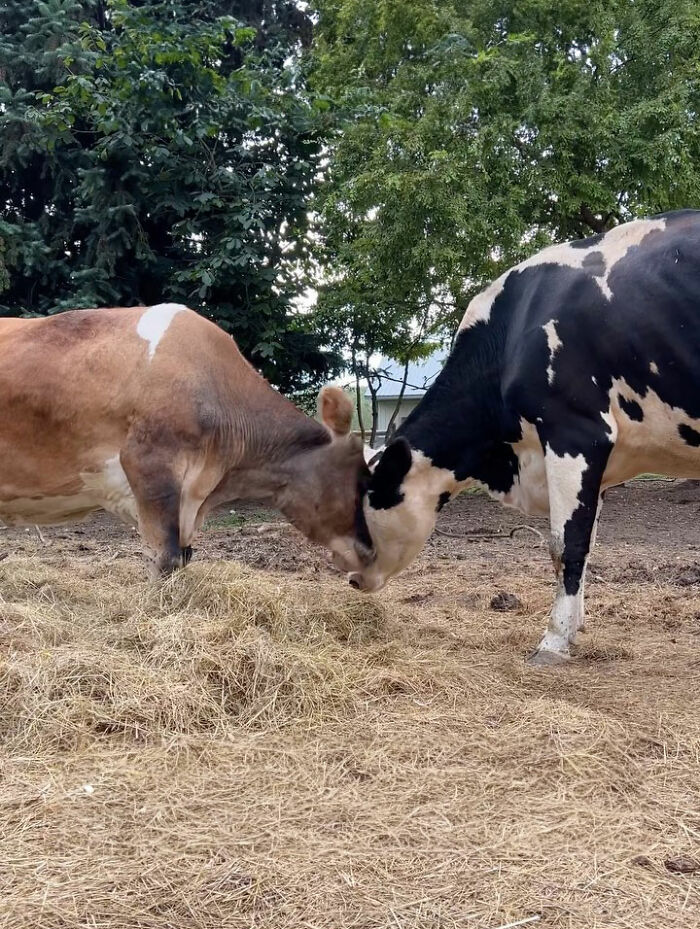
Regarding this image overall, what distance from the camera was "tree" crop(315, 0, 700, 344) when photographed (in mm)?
10055

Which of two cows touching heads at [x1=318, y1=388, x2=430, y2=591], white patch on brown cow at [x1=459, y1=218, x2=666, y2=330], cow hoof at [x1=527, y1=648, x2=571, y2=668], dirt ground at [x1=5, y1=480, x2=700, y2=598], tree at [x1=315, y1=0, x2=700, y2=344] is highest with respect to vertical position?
tree at [x1=315, y1=0, x2=700, y2=344]

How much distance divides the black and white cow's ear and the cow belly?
1.53 meters

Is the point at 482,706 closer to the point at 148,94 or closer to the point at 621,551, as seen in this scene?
the point at 621,551

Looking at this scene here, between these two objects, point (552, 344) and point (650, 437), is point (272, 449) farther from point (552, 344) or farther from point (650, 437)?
point (650, 437)

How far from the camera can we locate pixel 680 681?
455cm

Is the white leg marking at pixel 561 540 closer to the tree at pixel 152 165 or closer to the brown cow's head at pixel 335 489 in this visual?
the brown cow's head at pixel 335 489

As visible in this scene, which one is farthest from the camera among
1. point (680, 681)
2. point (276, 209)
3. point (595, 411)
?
point (276, 209)

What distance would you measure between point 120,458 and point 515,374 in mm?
2410

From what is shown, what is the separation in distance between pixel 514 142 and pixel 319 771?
29.7 feet

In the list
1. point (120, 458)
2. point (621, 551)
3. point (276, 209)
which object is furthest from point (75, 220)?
point (621, 551)

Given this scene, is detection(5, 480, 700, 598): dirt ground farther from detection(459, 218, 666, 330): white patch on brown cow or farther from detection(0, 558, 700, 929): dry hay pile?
detection(459, 218, 666, 330): white patch on brown cow

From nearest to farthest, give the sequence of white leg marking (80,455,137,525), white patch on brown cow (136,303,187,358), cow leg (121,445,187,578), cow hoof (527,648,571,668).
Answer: cow hoof (527,648,571,668) < cow leg (121,445,187,578) < white leg marking (80,455,137,525) < white patch on brown cow (136,303,187,358)

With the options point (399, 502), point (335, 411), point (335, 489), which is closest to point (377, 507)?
point (399, 502)

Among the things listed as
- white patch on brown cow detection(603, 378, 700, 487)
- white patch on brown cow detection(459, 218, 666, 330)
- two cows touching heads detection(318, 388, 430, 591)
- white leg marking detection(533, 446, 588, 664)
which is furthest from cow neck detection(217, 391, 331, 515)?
white patch on brown cow detection(603, 378, 700, 487)
